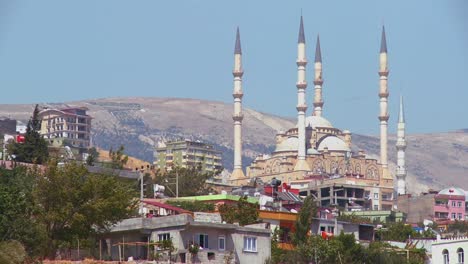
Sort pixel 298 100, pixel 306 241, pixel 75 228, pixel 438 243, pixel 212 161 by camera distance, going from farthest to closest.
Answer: pixel 212 161 → pixel 298 100 → pixel 438 243 → pixel 306 241 → pixel 75 228

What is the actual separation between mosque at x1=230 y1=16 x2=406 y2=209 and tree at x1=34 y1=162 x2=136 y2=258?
2824 inches

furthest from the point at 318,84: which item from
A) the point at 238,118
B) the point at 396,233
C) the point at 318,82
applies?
the point at 396,233

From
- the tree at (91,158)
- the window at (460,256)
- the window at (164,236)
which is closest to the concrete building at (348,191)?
the tree at (91,158)

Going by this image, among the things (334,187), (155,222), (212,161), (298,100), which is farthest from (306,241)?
(212,161)

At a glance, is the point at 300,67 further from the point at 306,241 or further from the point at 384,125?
the point at 306,241

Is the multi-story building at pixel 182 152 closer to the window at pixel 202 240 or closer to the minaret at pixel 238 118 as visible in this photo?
the minaret at pixel 238 118

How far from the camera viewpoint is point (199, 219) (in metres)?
36.6

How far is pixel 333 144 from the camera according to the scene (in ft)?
396

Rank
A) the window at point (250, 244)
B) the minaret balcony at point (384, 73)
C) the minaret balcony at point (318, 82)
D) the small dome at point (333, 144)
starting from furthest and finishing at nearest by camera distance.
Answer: the minaret balcony at point (318, 82), the minaret balcony at point (384, 73), the small dome at point (333, 144), the window at point (250, 244)

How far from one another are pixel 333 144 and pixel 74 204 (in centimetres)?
8659

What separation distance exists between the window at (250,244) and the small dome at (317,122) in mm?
84167

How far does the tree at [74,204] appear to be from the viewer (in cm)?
3438

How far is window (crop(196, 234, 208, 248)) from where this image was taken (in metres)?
35.1

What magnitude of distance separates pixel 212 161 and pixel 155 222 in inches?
4769
